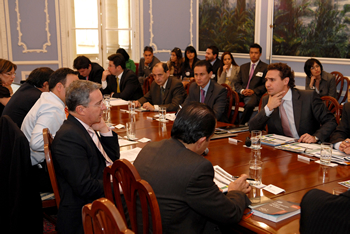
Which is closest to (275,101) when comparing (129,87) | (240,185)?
(240,185)

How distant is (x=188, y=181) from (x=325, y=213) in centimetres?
Answer: 56

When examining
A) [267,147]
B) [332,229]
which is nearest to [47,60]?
[267,147]

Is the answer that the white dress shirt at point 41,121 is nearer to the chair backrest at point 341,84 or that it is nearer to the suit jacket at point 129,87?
the suit jacket at point 129,87

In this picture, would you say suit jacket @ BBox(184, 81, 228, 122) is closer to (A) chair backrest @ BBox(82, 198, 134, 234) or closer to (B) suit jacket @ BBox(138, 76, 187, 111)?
(B) suit jacket @ BBox(138, 76, 187, 111)

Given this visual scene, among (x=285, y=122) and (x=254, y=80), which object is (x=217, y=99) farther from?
(x=254, y=80)

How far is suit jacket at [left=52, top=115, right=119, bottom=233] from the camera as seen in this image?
6.34 ft

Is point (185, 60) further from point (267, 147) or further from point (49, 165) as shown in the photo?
point (49, 165)

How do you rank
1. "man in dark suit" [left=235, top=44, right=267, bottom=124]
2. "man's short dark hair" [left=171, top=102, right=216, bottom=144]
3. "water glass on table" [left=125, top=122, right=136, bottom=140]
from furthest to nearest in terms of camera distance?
"man in dark suit" [left=235, top=44, right=267, bottom=124], "water glass on table" [left=125, top=122, right=136, bottom=140], "man's short dark hair" [left=171, top=102, right=216, bottom=144]

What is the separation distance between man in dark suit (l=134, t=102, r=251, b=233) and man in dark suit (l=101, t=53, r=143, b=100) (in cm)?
414

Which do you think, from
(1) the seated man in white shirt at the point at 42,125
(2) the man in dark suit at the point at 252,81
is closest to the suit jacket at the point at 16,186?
(1) the seated man in white shirt at the point at 42,125

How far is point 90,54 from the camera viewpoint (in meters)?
8.96

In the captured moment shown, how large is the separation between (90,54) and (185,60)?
2575 mm

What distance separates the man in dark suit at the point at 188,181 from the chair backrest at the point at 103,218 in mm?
448

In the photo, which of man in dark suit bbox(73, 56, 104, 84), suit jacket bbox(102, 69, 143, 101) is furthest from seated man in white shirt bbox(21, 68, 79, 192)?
man in dark suit bbox(73, 56, 104, 84)
